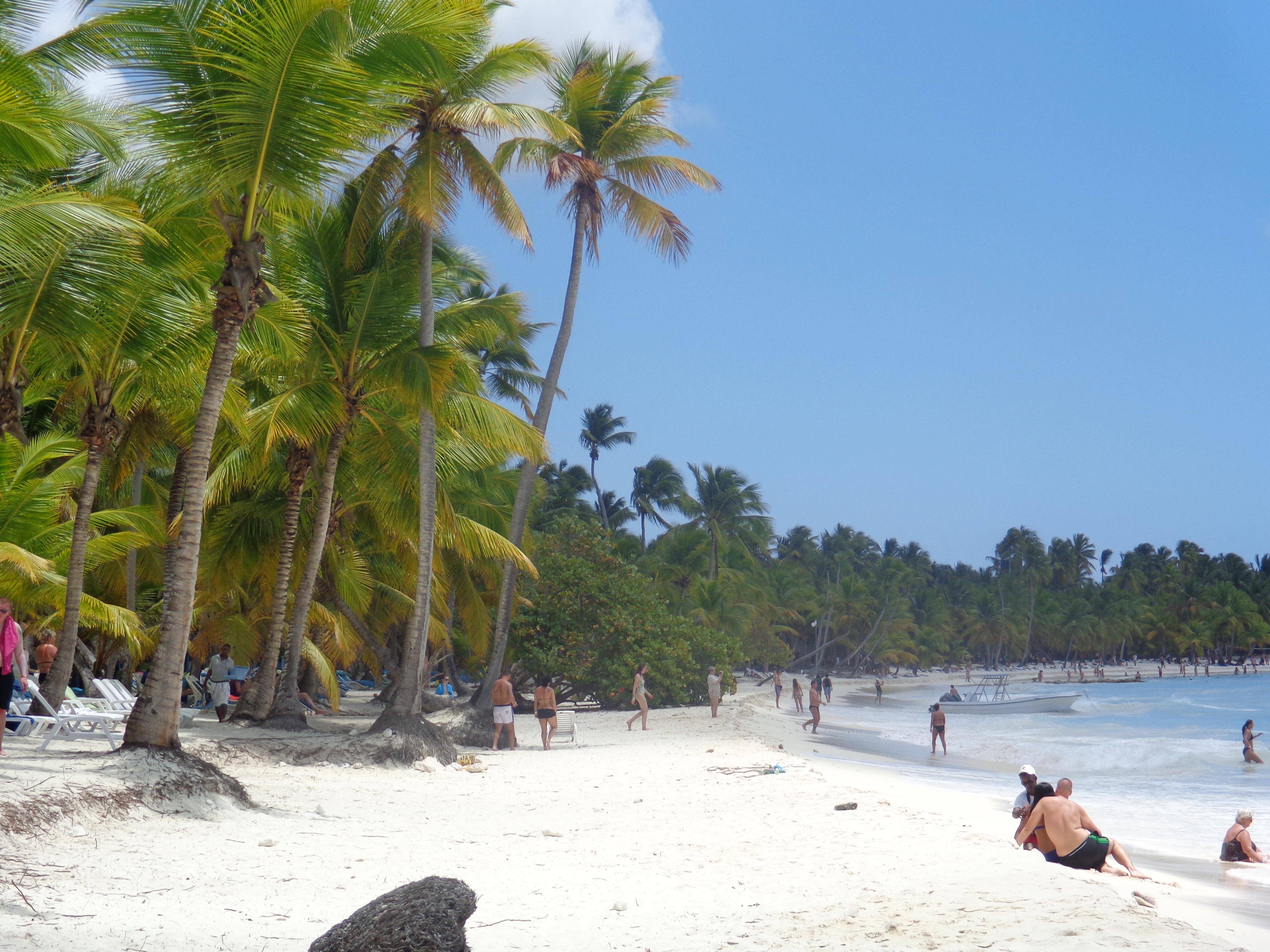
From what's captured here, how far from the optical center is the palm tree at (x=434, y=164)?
1340cm

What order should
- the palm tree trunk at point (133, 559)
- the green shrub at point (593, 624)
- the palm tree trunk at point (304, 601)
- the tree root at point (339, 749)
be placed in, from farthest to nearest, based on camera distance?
the green shrub at point (593, 624) → the palm tree trunk at point (133, 559) → the palm tree trunk at point (304, 601) → the tree root at point (339, 749)

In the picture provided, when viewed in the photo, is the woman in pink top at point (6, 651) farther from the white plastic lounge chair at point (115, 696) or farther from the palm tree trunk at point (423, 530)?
the palm tree trunk at point (423, 530)

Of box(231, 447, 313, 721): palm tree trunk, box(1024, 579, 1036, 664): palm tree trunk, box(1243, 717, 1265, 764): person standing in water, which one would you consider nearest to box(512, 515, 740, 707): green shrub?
box(231, 447, 313, 721): palm tree trunk

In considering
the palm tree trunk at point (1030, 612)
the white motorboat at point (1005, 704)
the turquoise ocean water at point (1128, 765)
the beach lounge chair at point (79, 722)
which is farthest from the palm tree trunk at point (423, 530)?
the palm tree trunk at point (1030, 612)

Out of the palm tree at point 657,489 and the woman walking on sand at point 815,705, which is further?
the palm tree at point 657,489

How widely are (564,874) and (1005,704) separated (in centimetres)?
3781

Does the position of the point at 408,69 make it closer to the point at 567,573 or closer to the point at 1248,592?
the point at 567,573

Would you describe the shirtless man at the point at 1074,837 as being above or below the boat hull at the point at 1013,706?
above

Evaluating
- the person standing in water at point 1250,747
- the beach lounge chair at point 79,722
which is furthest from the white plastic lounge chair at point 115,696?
the person standing in water at point 1250,747

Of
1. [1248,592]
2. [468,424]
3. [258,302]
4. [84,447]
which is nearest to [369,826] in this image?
[258,302]

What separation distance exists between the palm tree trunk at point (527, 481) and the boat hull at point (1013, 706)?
87.2 feet

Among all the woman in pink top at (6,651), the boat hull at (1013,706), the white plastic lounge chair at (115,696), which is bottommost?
the boat hull at (1013,706)

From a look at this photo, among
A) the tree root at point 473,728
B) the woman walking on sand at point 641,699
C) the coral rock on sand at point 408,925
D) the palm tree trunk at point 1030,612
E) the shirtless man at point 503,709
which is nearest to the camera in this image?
the coral rock on sand at point 408,925

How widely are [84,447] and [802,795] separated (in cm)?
1096
